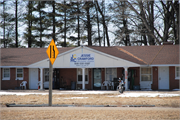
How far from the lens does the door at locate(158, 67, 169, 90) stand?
90.8 ft

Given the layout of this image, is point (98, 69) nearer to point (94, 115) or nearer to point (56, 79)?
point (56, 79)

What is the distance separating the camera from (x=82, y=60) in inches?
1096

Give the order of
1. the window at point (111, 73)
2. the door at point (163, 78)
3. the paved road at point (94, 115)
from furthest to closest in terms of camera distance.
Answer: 1. the window at point (111, 73)
2. the door at point (163, 78)
3. the paved road at point (94, 115)

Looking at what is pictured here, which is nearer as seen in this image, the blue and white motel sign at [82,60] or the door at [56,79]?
the blue and white motel sign at [82,60]

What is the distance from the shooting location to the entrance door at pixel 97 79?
29.2 meters

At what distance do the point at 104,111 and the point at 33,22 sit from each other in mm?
35211

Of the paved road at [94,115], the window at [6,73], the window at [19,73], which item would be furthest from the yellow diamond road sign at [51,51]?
the window at [6,73]

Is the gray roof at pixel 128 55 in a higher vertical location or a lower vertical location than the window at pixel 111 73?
higher

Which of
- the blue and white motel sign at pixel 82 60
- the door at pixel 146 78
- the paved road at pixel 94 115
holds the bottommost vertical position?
the paved road at pixel 94 115

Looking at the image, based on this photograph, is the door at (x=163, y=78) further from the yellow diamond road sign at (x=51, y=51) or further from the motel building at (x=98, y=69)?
the yellow diamond road sign at (x=51, y=51)

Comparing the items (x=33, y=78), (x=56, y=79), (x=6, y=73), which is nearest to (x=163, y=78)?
(x=56, y=79)

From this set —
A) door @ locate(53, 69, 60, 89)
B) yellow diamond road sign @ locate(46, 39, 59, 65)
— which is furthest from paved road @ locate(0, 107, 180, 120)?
door @ locate(53, 69, 60, 89)

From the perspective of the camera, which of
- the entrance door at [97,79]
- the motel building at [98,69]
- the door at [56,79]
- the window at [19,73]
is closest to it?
the motel building at [98,69]

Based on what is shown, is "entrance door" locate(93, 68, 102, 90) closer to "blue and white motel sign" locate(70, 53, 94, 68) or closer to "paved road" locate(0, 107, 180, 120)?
"blue and white motel sign" locate(70, 53, 94, 68)
